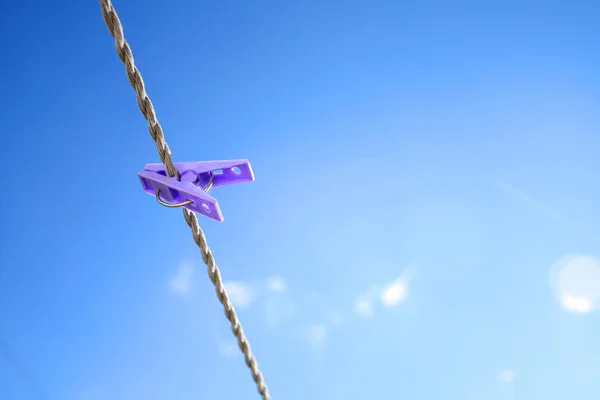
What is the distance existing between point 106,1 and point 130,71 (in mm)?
173

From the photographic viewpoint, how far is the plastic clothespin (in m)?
1.41

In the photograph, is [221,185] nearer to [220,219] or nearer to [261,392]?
[220,219]

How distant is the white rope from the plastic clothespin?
40mm

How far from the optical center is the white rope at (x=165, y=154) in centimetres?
121

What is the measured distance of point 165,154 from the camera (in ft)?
4.47

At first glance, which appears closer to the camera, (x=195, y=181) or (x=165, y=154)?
(x=165, y=154)

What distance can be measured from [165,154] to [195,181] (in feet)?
0.60

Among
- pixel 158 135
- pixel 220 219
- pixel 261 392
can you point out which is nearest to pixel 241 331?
pixel 261 392

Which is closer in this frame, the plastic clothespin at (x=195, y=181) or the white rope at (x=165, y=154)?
the white rope at (x=165, y=154)

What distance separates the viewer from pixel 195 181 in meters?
1.52

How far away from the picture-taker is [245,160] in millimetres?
1582

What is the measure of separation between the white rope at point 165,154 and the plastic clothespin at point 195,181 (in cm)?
4

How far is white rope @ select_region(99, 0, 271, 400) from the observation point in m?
1.21

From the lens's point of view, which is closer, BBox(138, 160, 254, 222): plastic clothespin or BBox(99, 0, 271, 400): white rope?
BBox(99, 0, 271, 400): white rope
